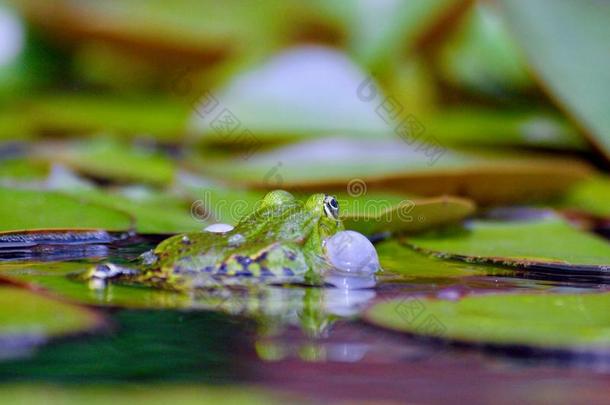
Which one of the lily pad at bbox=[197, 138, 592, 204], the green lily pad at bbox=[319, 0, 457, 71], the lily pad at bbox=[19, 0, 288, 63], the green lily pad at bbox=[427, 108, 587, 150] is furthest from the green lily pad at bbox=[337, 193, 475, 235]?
the lily pad at bbox=[19, 0, 288, 63]

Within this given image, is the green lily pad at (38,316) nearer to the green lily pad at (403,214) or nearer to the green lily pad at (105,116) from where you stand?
the green lily pad at (403,214)

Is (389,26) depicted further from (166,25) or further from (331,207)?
(331,207)

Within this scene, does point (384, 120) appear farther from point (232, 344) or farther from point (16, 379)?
point (16, 379)

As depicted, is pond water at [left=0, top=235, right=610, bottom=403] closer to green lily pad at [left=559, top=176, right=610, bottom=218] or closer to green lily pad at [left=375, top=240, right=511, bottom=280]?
green lily pad at [left=375, top=240, right=511, bottom=280]

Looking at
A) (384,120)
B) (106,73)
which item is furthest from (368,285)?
(106,73)

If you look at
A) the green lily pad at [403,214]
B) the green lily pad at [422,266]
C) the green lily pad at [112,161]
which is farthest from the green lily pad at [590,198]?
the green lily pad at [112,161]

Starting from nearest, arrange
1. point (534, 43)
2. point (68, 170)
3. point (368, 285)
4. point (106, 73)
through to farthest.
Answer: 1. point (368, 285)
2. point (68, 170)
3. point (534, 43)
4. point (106, 73)
